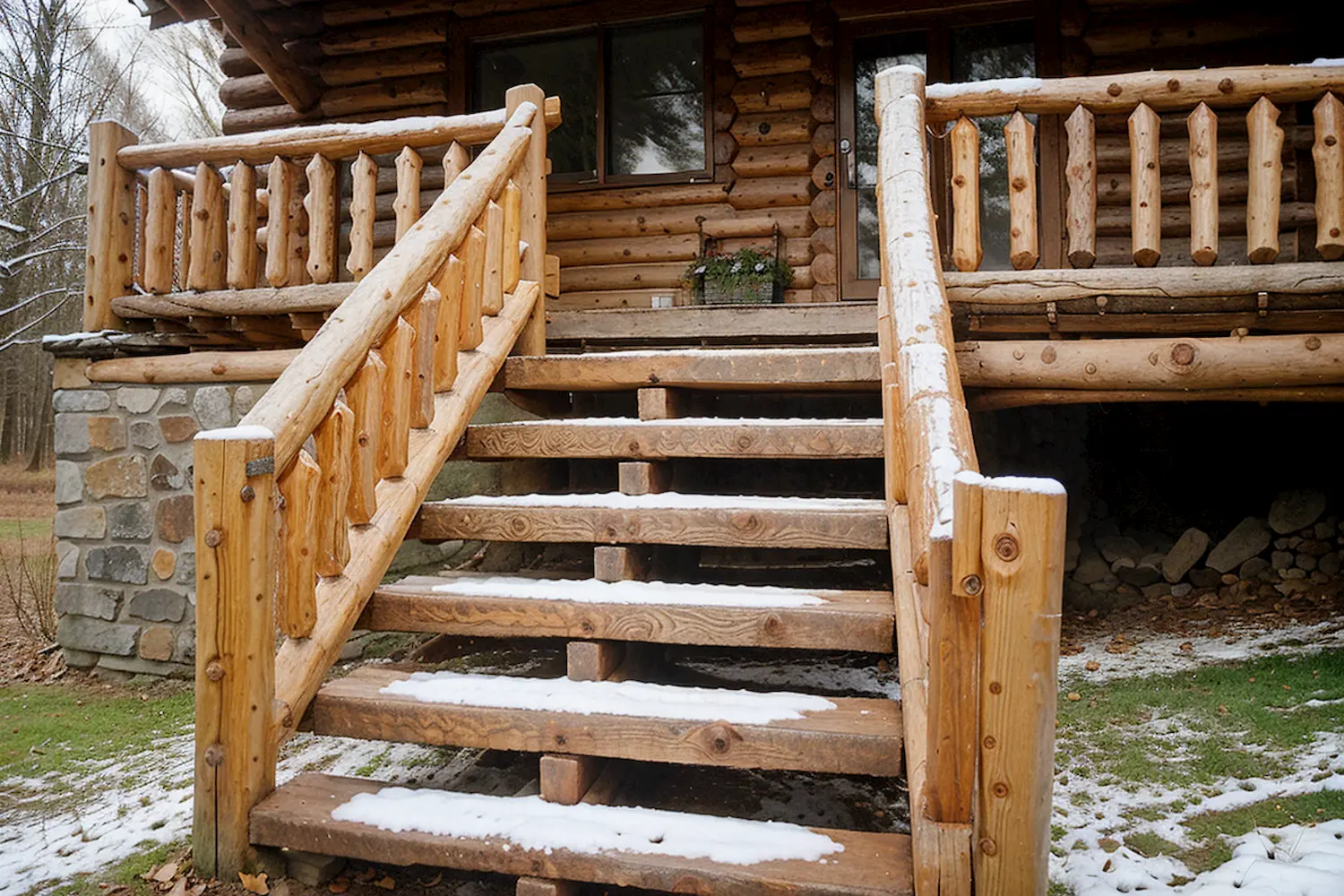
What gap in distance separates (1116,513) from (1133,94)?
117 inches

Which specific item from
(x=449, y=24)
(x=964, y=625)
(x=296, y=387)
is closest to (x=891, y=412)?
(x=964, y=625)

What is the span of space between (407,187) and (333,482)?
1993mm

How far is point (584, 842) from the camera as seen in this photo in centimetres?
196

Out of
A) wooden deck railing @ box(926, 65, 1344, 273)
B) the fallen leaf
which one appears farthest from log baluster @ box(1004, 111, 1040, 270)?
the fallen leaf

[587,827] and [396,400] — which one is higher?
[396,400]

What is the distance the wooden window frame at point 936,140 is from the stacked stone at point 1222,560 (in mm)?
2021

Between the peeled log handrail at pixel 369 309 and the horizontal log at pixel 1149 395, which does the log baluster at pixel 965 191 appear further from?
the peeled log handrail at pixel 369 309

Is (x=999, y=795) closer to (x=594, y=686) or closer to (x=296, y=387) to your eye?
(x=594, y=686)

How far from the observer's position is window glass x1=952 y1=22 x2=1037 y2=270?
602 cm

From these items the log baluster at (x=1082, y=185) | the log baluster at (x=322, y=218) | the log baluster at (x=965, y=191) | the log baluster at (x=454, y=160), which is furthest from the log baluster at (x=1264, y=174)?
the log baluster at (x=322, y=218)

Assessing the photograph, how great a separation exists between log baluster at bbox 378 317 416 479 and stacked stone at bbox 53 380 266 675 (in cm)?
218

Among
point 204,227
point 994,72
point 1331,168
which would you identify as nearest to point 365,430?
point 204,227

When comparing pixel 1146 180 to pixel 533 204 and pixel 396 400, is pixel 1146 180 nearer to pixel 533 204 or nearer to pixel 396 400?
pixel 533 204

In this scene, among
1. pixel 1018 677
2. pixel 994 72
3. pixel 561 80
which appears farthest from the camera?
pixel 561 80
